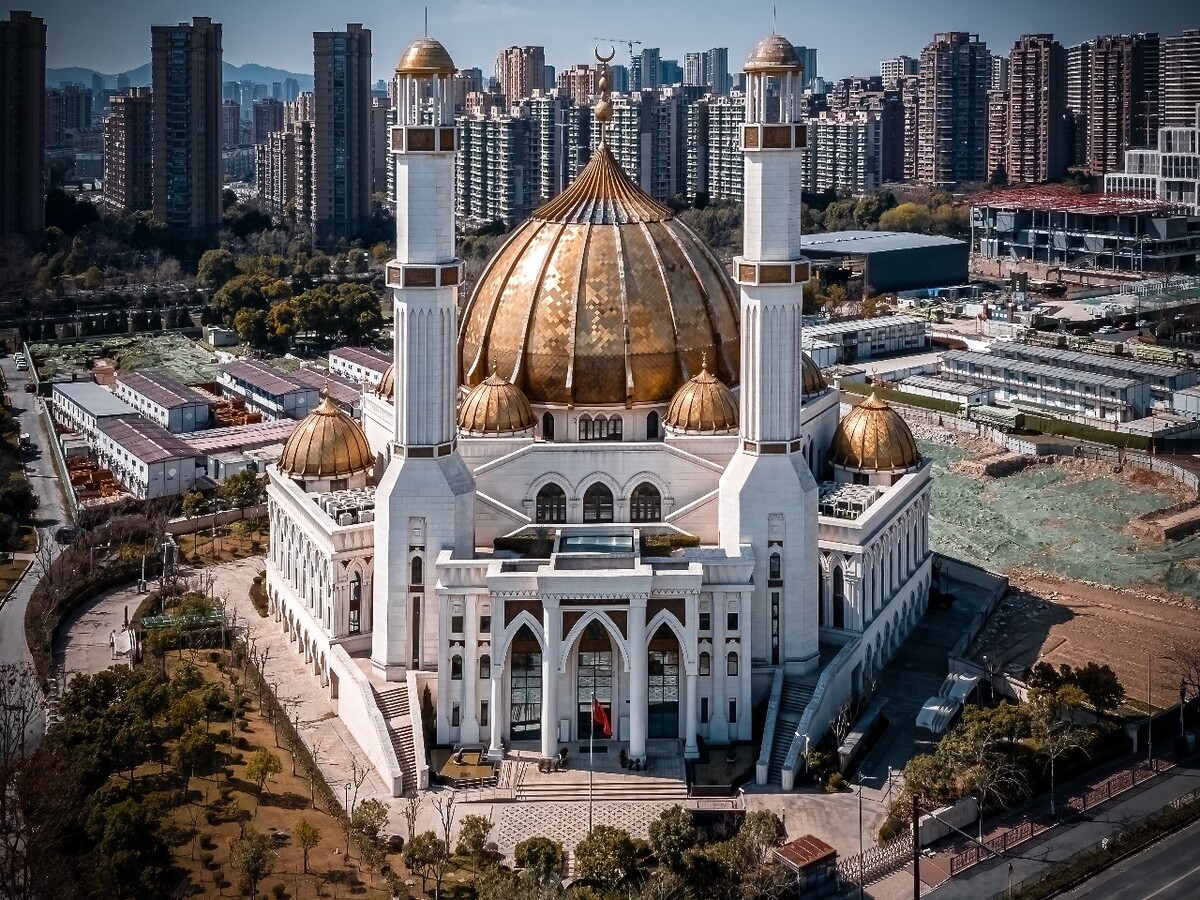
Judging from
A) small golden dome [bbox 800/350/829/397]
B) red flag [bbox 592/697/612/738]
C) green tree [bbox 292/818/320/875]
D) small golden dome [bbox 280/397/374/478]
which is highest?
small golden dome [bbox 800/350/829/397]

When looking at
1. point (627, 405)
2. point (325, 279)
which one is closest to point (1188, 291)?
point (325, 279)

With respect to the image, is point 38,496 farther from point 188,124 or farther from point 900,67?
point 900,67

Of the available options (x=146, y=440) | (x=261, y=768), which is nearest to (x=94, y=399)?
(x=146, y=440)

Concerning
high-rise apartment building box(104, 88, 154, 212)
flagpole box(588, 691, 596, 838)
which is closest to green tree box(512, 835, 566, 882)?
flagpole box(588, 691, 596, 838)

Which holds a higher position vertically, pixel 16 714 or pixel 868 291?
pixel 868 291

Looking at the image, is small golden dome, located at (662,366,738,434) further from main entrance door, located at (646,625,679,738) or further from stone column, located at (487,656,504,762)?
stone column, located at (487,656,504,762)

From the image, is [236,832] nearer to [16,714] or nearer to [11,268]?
[16,714]

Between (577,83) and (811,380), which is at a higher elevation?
(577,83)
